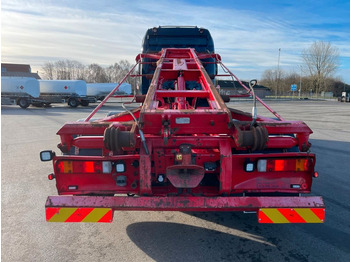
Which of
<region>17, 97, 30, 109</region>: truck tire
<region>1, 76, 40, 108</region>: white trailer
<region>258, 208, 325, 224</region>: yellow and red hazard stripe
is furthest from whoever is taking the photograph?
<region>17, 97, 30, 109</region>: truck tire

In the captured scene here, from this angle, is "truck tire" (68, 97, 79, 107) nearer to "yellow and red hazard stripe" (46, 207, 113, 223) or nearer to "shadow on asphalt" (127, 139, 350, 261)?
"shadow on asphalt" (127, 139, 350, 261)

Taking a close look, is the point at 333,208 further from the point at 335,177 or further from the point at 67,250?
the point at 67,250

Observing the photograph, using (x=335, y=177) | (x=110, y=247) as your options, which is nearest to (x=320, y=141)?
(x=335, y=177)

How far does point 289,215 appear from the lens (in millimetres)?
2572

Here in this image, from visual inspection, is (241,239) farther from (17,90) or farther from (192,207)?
(17,90)

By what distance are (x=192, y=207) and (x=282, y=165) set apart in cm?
111

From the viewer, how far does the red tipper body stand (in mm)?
2576

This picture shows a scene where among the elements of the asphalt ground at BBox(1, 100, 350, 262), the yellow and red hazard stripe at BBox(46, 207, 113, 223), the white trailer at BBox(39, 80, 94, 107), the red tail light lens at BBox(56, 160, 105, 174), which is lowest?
the asphalt ground at BBox(1, 100, 350, 262)

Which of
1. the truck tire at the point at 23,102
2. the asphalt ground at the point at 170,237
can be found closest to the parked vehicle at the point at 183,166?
the asphalt ground at the point at 170,237

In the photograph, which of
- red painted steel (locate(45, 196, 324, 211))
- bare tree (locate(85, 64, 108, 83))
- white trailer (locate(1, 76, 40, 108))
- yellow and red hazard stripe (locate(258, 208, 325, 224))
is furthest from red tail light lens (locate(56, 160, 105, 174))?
bare tree (locate(85, 64, 108, 83))

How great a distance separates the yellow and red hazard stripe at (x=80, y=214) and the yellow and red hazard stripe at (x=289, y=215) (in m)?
1.47

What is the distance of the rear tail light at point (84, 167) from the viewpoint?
9.52 feet

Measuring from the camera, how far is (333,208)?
12.6ft

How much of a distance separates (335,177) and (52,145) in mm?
7254
